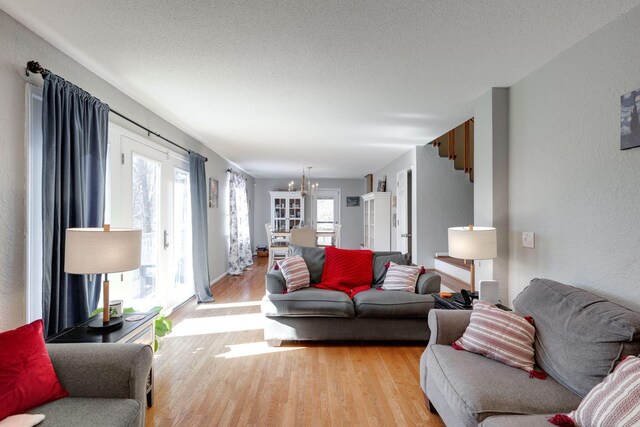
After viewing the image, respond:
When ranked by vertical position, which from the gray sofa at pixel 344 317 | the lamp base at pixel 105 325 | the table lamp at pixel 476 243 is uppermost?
the table lamp at pixel 476 243

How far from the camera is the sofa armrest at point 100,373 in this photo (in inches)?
61.3

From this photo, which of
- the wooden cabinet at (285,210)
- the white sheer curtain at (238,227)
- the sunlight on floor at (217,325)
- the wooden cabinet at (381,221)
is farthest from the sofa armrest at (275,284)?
the wooden cabinet at (285,210)

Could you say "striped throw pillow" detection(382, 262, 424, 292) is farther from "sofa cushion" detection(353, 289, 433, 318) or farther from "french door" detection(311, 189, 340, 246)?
"french door" detection(311, 189, 340, 246)

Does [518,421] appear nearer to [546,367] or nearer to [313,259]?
[546,367]

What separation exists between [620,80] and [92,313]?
3668mm

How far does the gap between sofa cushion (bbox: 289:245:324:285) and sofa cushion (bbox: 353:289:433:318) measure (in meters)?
0.75

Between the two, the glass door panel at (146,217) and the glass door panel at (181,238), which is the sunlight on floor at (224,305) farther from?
the glass door panel at (146,217)

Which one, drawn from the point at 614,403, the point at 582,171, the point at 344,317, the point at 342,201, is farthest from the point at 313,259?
the point at 342,201

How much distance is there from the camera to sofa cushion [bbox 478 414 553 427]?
1360mm

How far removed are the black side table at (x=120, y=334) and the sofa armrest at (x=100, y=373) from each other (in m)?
0.29

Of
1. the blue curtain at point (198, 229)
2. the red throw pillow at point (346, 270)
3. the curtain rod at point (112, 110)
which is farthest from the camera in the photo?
the blue curtain at point (198, 229)

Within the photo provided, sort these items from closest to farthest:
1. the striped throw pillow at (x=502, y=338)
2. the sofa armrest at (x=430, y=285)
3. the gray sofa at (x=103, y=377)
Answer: the gray sofa at (x=103, y=377) → the striped throw pillow at (x=502, y=338) → the sofa armrest at (x=430, y=285)

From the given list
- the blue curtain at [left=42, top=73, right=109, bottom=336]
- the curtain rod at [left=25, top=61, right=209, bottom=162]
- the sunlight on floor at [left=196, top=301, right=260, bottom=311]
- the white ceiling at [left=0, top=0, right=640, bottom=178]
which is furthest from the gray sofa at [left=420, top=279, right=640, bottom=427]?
the sunlight on floor at [left=196, top=301, right=260, bottom=311]

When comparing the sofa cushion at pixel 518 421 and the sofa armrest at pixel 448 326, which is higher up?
the sofa armrest at pixel 448 326
